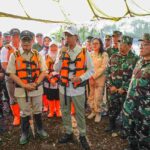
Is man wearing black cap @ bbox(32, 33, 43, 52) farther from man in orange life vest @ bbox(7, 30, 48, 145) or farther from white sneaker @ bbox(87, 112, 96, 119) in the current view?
man in orange life vest @ bbox(7, 30, 48, 145)

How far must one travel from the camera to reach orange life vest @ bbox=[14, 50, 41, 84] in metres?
5.06

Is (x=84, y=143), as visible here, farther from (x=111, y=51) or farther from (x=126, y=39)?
(x=111, y=51)

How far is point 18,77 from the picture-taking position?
5.07 metres

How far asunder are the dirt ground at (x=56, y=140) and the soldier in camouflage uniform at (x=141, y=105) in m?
1.26

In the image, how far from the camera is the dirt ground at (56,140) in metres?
5.24

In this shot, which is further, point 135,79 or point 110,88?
point 110,88

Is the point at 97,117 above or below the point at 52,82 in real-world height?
below

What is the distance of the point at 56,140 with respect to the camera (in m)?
5.52

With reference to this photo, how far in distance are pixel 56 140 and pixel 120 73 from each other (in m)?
1.78

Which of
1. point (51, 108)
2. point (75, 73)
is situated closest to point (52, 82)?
point (51, 108)

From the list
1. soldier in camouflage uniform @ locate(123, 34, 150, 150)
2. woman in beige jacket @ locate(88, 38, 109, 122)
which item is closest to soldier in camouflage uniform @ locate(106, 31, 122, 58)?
woman in beige jacket @ locate(88, 38, 109, 122)

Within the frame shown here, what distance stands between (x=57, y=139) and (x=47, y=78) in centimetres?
162

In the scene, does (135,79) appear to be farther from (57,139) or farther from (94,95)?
(94,95)

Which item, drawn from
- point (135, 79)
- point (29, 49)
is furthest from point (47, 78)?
point (135, 79)
